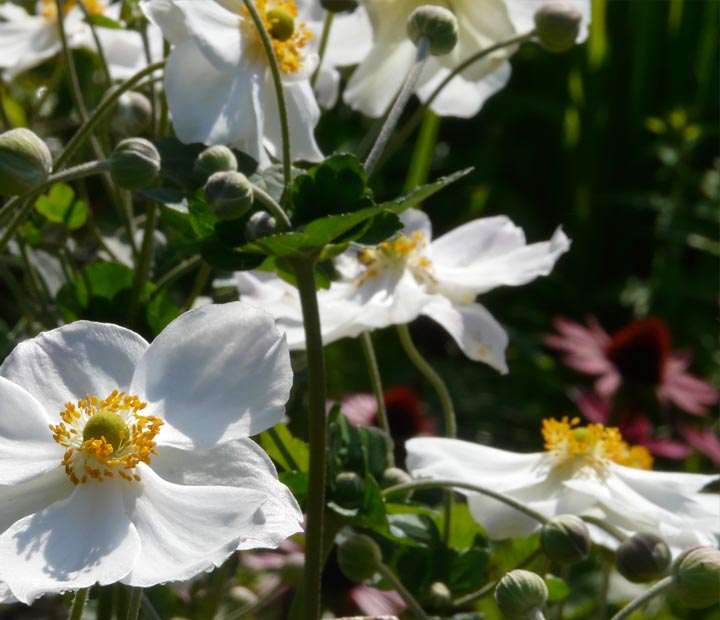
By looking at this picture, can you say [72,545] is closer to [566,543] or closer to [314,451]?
[314,451]

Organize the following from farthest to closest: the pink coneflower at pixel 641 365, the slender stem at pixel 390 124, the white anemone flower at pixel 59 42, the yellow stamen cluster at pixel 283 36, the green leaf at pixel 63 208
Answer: the pink coneflower at pixel 641 365 → the white anemone flower at pixel 59 42 → the green leaf at pixel 63 208 → the yellow stamen cluster at pixel 283 36 → the slender stem at pixel 390 124

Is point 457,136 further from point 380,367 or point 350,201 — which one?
point 350,201

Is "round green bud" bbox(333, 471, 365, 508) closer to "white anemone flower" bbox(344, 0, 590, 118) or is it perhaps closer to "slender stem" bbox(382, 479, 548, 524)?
"slender stem" bbox(382, 479, 548, 524)

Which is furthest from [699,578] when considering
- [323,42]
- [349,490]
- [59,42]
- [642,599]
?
[59,42]

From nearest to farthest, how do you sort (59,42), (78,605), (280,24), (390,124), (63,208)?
(78,605)
(390,124)
(280,24)
(63,208)
(59,42)

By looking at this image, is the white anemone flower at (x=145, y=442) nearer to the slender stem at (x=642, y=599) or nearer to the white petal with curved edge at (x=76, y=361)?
the white petal with curved edge at (x=76, y=361)

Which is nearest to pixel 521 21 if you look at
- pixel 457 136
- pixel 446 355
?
pixel 446 355

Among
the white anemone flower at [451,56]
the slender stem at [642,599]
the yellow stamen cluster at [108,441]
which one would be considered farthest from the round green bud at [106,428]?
the white anemone flower at [451,56]
